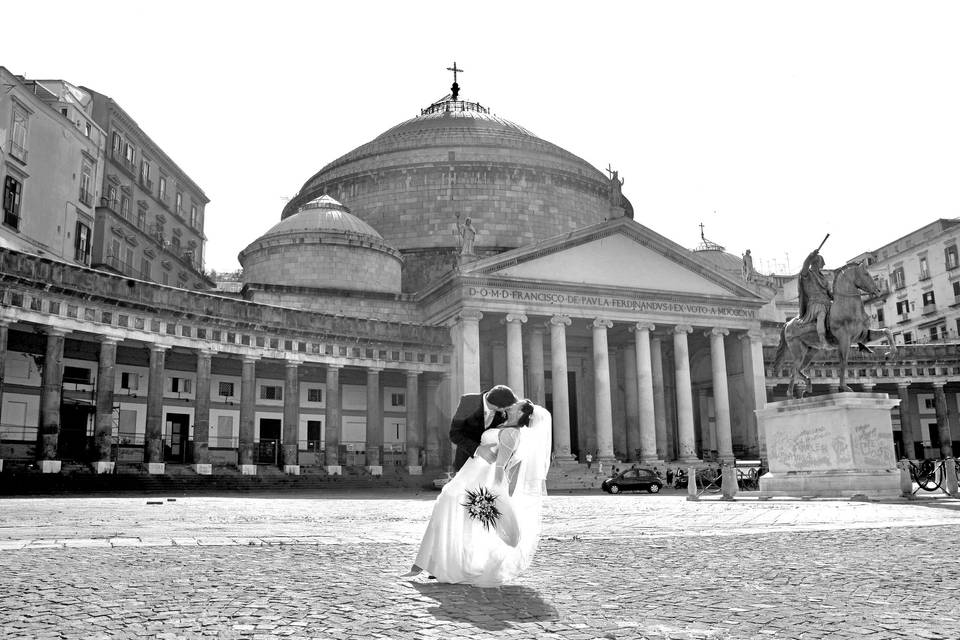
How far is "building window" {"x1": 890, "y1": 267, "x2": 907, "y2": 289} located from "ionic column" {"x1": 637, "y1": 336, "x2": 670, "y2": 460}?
32.1 meters

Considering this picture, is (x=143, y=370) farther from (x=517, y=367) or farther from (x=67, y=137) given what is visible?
(x=517, y=367)

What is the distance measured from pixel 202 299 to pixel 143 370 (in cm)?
579

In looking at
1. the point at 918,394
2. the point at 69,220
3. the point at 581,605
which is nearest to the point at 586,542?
the point at 581,605

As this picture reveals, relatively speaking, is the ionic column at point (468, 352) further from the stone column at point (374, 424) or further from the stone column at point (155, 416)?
the stone column at point (155, 416)

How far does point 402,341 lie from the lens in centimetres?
4262

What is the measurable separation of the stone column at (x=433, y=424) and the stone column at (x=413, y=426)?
2.18ft

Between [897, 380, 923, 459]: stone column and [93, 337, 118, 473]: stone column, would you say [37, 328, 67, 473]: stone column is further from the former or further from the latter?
[897, 380, 923, 459]: stone column

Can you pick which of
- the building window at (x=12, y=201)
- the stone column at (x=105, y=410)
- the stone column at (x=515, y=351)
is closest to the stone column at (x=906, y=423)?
the stone column at (x=515, y=351)

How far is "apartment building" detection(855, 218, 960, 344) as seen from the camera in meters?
62.9

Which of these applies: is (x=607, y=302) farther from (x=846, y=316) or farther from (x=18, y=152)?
(x=18, y=152)

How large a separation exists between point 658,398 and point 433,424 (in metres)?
12.9

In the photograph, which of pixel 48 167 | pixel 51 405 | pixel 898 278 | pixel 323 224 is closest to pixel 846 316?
pixel 51 405

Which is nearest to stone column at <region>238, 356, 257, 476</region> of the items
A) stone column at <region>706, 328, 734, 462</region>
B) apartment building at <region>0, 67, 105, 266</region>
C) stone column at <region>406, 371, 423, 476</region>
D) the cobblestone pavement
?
stone column at <region>406, 371, 423, 476</region>

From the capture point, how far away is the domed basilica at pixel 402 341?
34.7 metres
